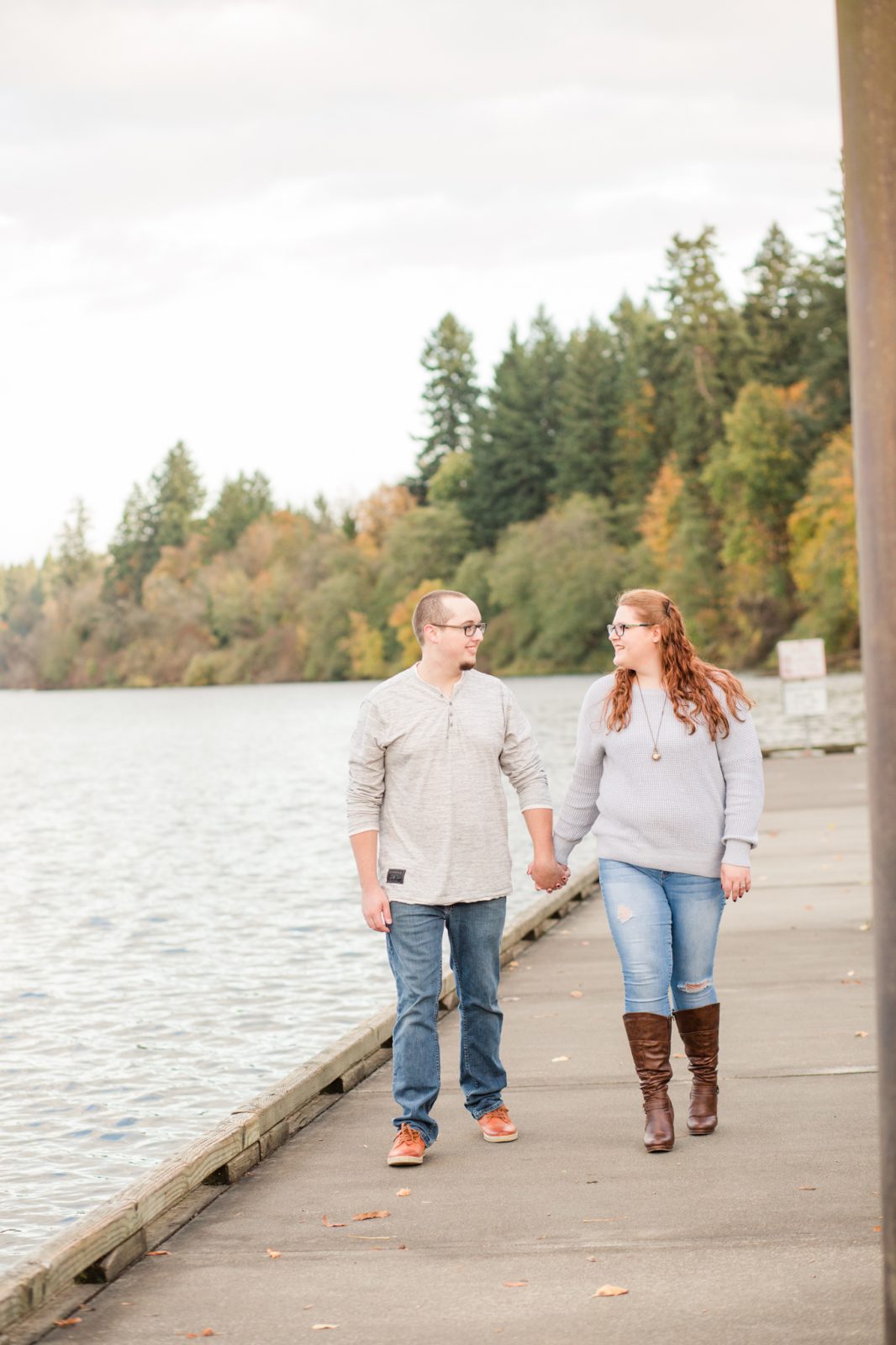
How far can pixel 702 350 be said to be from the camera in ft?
330

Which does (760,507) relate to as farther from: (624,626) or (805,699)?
(624,626)

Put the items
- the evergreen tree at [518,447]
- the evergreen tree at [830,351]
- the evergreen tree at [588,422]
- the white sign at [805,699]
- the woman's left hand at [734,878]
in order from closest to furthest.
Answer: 1. the woman's left hand at [734,878]
2. the white sign at [805,699]
3. the evergreen tree at [830,351]
4. the evergreen tree at [588,422]
5. the evergreen tree at [518,447]

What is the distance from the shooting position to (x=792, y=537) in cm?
8775

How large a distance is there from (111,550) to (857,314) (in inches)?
6863

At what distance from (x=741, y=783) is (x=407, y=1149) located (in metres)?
1.65

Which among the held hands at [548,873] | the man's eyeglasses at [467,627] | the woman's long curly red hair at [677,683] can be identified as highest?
the man's eyeglasses at [467,627]

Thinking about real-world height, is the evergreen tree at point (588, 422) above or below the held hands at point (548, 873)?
above

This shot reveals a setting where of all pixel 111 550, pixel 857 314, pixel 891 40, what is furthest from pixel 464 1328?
pixel 111 550

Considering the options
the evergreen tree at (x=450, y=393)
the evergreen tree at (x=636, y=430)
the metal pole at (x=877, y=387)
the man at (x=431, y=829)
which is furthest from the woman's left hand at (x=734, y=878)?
the evergreen tree at (x=450, y=393)

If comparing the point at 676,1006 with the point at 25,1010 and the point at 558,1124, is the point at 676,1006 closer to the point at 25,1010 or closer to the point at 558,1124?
the point at 558,1124

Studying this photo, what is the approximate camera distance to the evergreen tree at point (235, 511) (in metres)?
166

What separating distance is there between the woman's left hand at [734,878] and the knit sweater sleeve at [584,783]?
0.48 metres

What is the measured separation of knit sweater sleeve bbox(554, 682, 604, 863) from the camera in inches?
240

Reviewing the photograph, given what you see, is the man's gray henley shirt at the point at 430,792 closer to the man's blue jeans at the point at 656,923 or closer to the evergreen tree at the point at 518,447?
the man's blue jeans at the point at 656,923
